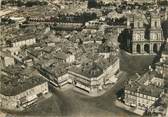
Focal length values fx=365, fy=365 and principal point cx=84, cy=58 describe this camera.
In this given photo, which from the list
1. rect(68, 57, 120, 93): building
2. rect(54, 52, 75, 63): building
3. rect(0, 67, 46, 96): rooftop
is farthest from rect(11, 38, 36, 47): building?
rect(68, 57, 120, 93): building

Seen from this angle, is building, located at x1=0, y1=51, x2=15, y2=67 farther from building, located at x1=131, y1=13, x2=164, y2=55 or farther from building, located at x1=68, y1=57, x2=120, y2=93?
building, located at x1=131, y1=13, x2=164, y2=55

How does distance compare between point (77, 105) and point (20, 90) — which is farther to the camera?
point (20, 90)

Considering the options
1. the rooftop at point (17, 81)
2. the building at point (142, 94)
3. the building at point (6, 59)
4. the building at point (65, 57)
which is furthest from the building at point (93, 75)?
the building at point (6, 59)

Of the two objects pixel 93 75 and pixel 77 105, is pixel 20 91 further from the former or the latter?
pixel 93 75

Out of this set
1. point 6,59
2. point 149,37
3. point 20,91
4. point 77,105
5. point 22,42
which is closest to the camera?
point 77,105

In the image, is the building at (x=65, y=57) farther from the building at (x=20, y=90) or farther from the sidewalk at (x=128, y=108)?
the sidewalk at (x=128, y=108)

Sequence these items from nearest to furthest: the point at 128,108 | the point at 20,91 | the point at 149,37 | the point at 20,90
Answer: the point at 128,108
the point at 20,91
the point at 20,90
the point at 149,37

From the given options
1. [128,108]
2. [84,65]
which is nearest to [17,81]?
[84,65]
